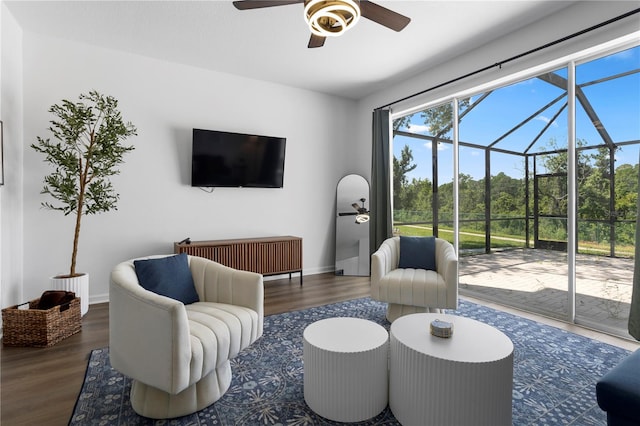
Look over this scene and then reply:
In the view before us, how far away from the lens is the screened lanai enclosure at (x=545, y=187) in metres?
2.72

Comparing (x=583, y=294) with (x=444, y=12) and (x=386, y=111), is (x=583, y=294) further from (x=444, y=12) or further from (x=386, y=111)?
(x=386, y=111)

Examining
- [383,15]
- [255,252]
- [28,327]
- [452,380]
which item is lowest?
[28,327]

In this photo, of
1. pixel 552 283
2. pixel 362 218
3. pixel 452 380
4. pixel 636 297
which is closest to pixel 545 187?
pixel 552 283

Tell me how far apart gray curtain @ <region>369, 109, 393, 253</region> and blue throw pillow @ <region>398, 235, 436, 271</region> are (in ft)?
4.38

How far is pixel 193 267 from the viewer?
2.26 meters

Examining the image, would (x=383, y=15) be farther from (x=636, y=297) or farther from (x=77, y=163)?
(x=77, y=163)

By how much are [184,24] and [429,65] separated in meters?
2.77

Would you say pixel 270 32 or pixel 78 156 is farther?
pixel 78 156

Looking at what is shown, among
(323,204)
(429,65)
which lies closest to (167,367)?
(323,204)

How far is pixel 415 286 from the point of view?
275cm

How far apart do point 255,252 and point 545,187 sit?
3248 mm

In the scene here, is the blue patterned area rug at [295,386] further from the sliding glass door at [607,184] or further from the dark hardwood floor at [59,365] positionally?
the sliding glass door at [607,184]

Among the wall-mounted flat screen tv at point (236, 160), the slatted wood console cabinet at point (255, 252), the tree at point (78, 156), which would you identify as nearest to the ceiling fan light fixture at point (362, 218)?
the slatted wood console cabinet at point (255, 252)

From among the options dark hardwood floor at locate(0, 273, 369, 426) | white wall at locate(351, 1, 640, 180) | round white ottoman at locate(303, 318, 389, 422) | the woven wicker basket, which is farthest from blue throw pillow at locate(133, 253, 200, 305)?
white wall at locate(351, 1, 640, 180)
